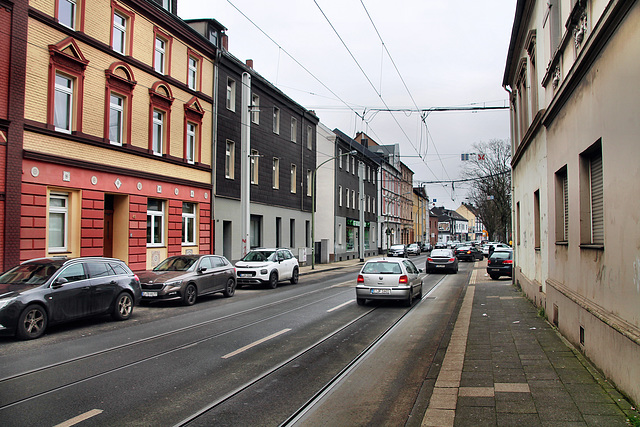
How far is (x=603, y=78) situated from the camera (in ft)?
21.4

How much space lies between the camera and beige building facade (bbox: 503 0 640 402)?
5.48 m

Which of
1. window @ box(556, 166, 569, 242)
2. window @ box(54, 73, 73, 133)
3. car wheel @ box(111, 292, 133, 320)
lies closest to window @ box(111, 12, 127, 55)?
window @ box(54, 73, 73, 133)

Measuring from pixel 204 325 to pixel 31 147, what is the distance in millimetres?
8260

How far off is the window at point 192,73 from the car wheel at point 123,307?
44.1ft

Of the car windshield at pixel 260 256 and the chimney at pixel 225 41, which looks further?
the chimney at pixel 225 41

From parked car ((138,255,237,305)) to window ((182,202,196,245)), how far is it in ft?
19.6

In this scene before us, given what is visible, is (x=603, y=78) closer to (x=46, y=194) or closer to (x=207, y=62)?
(x=46, y=194)

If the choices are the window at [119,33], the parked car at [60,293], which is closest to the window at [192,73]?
the window at [119,33]

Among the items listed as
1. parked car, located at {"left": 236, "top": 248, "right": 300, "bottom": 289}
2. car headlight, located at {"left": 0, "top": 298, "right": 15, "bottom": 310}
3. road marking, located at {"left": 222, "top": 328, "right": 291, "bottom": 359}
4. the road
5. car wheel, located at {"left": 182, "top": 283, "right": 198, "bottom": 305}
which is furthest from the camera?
parked car, located at {"left": 236, "top": 248, "right": 300, "bottom": 289}

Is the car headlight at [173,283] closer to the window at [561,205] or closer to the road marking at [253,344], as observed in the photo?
the road marking at [253,344]

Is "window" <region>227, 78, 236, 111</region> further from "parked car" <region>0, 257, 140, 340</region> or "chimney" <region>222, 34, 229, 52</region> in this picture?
"parked car" <region>0, 257, 140, 340</region>

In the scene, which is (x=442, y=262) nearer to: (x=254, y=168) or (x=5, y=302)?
(x=254, y=168)

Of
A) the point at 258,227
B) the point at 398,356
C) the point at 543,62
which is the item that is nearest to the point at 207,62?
the point at 258,227

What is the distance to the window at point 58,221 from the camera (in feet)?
51.8
